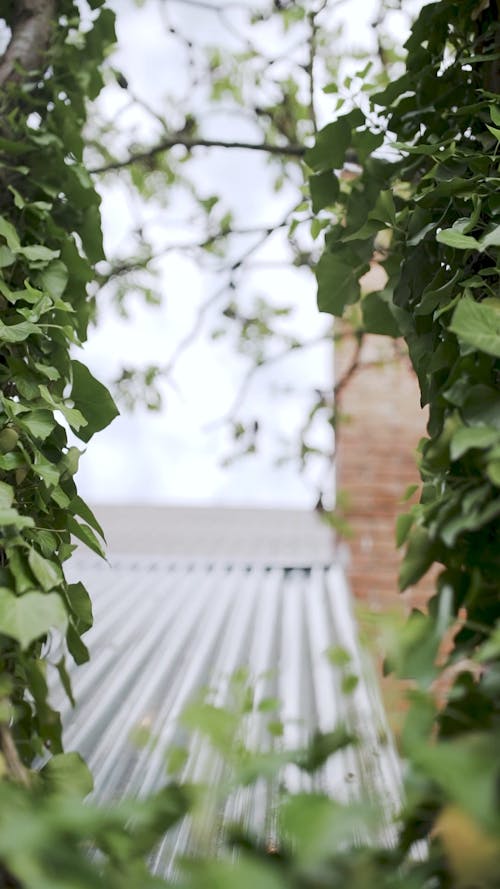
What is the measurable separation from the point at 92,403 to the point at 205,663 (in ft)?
4.92

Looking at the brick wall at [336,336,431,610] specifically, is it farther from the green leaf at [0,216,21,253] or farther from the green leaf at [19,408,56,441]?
the green leaf at [19,408,56,441]

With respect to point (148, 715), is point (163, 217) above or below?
above

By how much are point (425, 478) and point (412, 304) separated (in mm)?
229

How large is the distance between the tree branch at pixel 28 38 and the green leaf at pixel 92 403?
1.84 feet

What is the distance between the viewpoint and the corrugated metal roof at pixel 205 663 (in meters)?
1.48

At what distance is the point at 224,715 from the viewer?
52 cm

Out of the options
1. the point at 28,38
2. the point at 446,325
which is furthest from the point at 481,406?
the point at 28,38

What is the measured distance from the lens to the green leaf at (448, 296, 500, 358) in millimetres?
577

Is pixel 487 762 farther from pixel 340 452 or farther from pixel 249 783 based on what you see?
pixel 340 452

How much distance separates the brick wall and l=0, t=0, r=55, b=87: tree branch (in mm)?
2023

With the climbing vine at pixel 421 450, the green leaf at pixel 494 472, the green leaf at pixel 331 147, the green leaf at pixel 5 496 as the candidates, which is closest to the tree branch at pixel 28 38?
the climbing vine at pixel 421 450

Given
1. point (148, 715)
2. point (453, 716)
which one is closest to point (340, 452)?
point (148, 715)

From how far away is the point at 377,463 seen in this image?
3.64 meters

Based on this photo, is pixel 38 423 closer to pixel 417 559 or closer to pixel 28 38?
pixel 417 559
